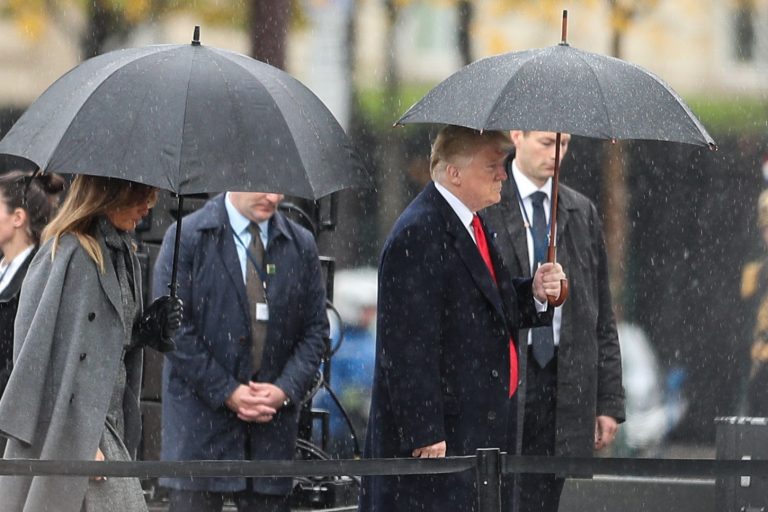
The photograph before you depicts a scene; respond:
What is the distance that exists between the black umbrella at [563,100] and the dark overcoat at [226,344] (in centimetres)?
168

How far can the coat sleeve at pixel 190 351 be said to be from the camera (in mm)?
7211

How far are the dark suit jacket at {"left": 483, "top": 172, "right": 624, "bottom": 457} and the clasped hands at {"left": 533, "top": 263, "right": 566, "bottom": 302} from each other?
49 cm

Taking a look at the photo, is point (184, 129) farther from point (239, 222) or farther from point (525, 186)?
point (239, 222)

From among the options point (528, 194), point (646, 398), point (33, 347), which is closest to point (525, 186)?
point (528, 194)

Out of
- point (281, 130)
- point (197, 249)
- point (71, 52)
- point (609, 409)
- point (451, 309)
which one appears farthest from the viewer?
point (71, 52)

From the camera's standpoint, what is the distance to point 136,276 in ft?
18.8

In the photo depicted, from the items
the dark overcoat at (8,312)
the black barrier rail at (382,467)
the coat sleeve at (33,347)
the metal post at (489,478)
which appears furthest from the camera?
the dark overcoat at (8,312)

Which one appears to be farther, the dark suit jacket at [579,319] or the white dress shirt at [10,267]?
the white dress shirt at [10,267]

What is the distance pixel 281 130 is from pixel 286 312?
213 cm

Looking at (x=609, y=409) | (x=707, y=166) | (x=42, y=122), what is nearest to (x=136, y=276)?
(x=42, y=122)

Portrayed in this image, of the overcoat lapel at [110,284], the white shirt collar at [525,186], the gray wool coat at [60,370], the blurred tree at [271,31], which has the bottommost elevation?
the gray wool coat at [60,370]

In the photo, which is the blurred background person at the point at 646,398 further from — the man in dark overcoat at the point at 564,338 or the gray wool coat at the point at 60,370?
the gray wool coat at the point at 60,370

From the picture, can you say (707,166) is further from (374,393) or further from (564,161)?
(374,393)

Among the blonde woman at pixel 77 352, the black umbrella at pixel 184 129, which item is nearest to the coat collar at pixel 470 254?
the black umbrella at pixel 184 129
